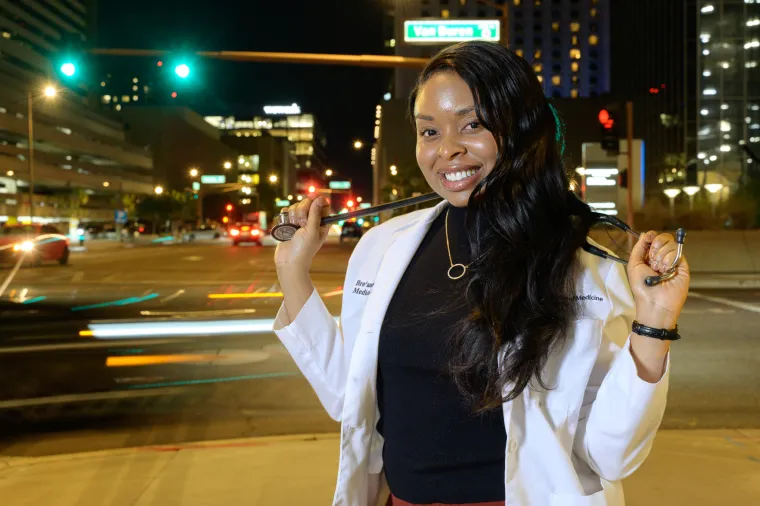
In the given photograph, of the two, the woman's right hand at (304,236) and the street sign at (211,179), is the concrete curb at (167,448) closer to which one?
the woman's right hand at (304,236)

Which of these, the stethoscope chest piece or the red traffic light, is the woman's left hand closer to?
the stethoscope chest piece

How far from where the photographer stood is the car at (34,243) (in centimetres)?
2768

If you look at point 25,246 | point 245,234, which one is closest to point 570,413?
point 25,246

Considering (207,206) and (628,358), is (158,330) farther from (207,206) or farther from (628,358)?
(207,206)

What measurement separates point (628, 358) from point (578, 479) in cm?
33

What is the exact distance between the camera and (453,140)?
79.0 inches

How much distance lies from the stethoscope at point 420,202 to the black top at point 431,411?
0.21m

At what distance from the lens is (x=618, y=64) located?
105562 millimetres

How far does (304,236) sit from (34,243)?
29.3 meters

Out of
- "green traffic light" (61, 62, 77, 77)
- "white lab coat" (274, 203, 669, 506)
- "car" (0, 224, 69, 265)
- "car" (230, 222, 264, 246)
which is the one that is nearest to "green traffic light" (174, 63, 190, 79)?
"green traffic light" (61, 62, 77, 77)

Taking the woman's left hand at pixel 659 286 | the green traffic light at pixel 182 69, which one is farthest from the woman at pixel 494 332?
the green traffic light at pixel 182 69

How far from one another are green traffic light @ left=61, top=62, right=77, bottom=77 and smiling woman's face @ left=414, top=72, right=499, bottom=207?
1688 cm

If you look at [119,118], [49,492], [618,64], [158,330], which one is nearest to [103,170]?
[119,118]

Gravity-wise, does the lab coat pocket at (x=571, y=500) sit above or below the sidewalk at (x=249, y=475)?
above
